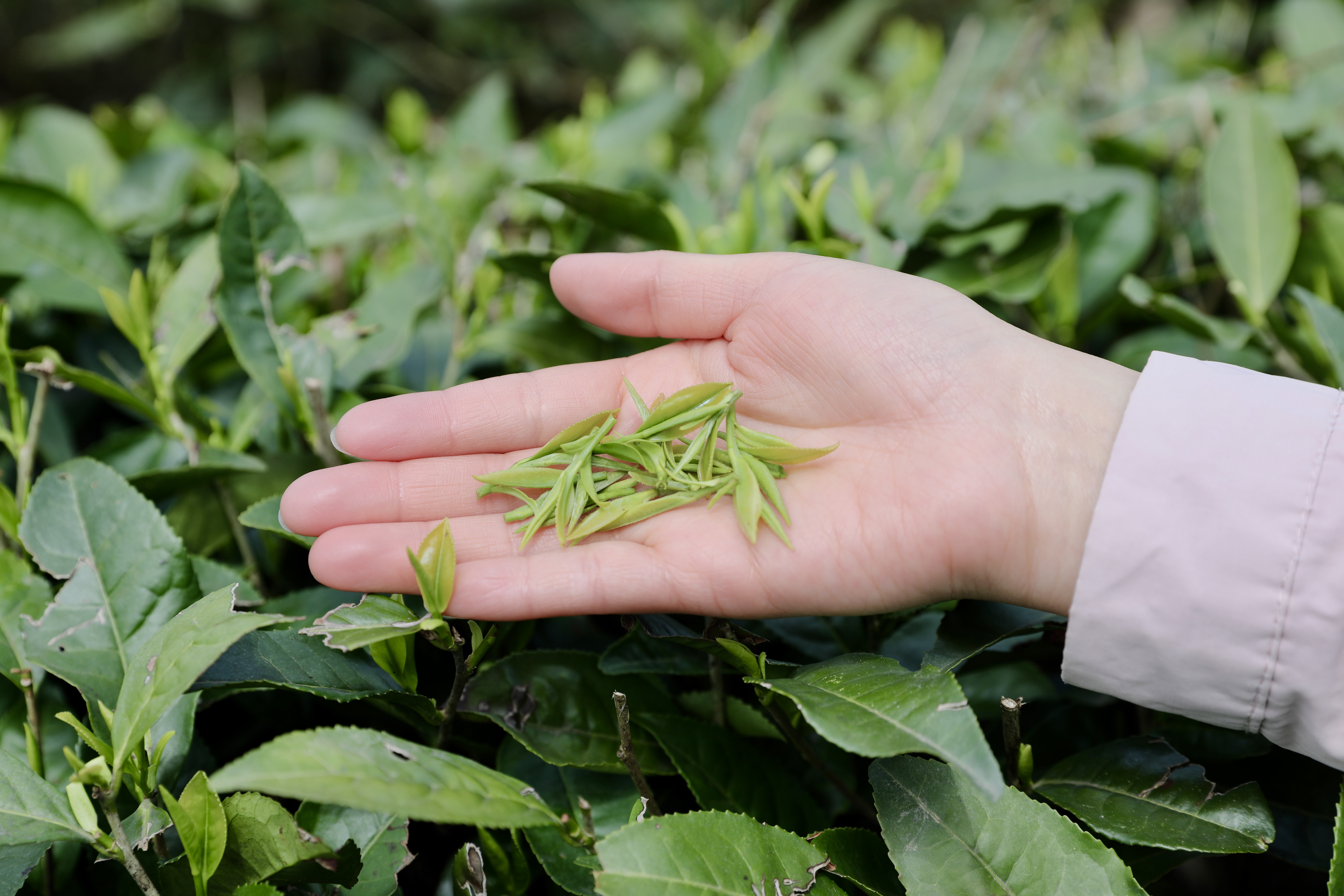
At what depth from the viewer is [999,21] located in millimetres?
2771

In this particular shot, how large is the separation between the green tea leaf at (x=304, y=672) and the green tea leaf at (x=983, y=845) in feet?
1.52

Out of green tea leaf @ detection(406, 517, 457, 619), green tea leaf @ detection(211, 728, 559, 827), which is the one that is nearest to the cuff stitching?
green tea leaf @ detection(211, 728, 559, 827)

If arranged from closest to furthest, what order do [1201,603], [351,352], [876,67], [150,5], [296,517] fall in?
[1201,603] < [296,517] < [351,352] < [876,67] < [150,5]

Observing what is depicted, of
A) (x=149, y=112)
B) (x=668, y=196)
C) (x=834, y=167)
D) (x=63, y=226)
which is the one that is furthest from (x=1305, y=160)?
(x=149, y=112)

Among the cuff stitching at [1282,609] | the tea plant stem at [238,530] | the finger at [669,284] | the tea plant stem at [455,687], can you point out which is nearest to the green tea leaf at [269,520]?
the tea plant stem at [238,530]

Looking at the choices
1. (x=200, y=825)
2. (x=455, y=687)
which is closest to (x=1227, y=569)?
(x=455, y=687)

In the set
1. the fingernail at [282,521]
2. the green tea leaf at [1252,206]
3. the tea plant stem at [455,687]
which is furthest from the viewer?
the green tea leaf at [1252,206]

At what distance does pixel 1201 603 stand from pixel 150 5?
4042 mm

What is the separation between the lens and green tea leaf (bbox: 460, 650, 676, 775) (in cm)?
87

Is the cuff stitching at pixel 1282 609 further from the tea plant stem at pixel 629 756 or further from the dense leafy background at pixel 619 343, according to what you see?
the tea plant stem at pixel 629 756

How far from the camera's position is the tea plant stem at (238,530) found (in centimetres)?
108

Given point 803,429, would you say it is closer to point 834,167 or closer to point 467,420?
point 467,420

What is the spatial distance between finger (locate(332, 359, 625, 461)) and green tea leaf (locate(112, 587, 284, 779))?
27 centimetres

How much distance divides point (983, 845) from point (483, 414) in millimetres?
706
